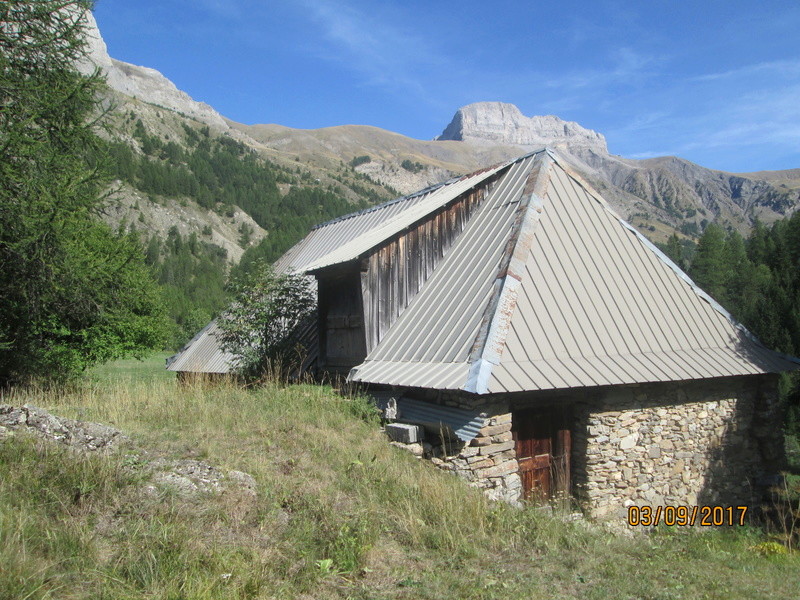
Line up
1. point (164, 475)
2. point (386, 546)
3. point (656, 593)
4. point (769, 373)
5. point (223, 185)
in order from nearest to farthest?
1. point (656, 593)
2. point (386, 546)
3. point (164, 475)
4. point (769, 373)
5. point (223, 185)

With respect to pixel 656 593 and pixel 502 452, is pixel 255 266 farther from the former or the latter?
pixel 656 593

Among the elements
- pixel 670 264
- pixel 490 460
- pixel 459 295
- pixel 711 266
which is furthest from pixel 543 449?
pixel 711 266

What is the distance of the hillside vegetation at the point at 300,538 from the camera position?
4426 mm

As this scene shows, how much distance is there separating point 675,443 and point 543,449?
107 inches

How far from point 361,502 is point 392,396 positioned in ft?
11.8

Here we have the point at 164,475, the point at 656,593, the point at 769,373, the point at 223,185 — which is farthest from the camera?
the point at 223,185

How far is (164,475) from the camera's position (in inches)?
243

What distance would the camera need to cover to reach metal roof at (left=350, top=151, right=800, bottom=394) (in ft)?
29.3

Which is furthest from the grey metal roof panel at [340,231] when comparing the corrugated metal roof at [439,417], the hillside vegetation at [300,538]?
the hillside vegetation at [300,538]

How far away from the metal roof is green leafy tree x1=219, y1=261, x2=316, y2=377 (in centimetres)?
332

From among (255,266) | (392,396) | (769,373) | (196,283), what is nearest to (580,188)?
(769,373)

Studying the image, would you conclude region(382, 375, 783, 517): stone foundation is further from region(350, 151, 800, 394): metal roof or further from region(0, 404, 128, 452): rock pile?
region(0, 404, 128, 452): rock pile

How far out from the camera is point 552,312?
9.82m
